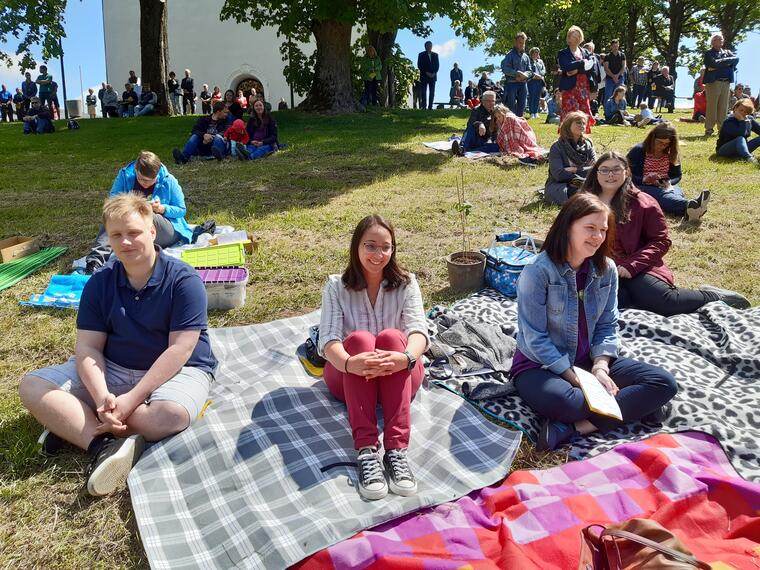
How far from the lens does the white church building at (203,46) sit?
29953 mm

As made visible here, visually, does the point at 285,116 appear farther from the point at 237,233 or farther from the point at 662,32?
the point at 662,32

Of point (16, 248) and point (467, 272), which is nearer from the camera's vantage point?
point (467, 272)

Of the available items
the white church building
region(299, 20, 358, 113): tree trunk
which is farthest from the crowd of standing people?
the white church building

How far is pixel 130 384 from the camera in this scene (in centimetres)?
314

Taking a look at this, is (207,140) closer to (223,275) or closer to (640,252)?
(223,275)

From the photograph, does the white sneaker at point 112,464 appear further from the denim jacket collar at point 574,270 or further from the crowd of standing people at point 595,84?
the crowd of standing people at point 595,84

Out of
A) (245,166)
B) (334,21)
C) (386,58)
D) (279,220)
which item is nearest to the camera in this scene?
(279,220)

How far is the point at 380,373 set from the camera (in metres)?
2.89

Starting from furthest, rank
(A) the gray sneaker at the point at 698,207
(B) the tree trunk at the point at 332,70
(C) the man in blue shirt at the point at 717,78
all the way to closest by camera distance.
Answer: (B) the tree trunk at the point at 332,70 < (C) the man in blue shirt at the point at 717,78 < (A) the gray sneaker at the point at 698,207

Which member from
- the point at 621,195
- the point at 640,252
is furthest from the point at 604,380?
the point at 621,195

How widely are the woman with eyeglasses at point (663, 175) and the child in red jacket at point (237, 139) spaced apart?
7.27 metres

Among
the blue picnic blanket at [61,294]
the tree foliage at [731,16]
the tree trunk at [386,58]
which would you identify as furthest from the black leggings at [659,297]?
the tree foliage at [731,16]

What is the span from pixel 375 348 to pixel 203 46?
31636mm

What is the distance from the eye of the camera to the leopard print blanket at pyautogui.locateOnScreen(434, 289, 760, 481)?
3.02m
